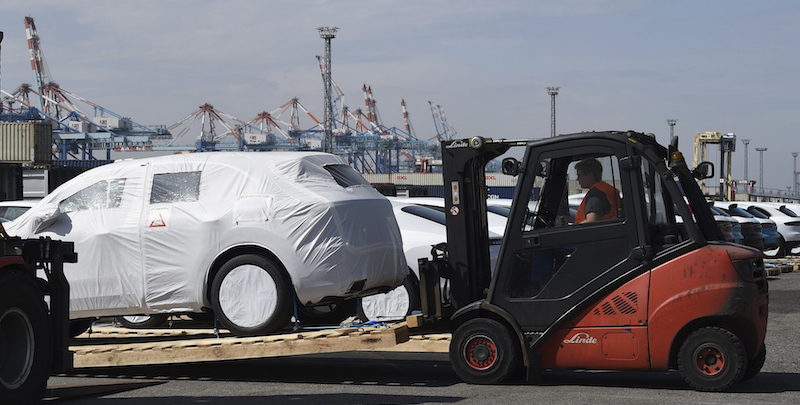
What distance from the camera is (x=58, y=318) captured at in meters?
5.52

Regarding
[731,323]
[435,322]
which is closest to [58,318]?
[435,322]

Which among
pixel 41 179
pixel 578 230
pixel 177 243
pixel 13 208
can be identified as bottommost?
pixel 177 243

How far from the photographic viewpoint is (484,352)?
647 centimetres

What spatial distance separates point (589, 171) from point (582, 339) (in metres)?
1.23

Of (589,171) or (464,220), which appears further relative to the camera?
(464,220)

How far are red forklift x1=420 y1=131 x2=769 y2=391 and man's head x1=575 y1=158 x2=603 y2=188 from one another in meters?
0.05

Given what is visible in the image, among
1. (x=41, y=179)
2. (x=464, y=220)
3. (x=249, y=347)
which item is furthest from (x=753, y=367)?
(x=41, y=179)

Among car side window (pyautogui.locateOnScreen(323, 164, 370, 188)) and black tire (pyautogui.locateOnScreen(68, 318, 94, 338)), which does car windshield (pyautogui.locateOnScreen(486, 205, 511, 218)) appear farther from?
black tire (pyautogui.locateOnScreen(68, 318, 94, 338))

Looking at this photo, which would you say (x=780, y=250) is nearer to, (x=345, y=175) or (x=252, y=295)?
(x=345, y=175)

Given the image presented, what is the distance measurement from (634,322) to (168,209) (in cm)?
375

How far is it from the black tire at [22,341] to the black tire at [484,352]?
2.91 meters

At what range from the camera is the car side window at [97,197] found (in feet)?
23.6

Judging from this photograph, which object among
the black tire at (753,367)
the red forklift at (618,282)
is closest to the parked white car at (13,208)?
the red forklift at (618,282)

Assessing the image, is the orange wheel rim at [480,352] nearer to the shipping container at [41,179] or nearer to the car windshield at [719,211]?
the car windshield at [719,211]
